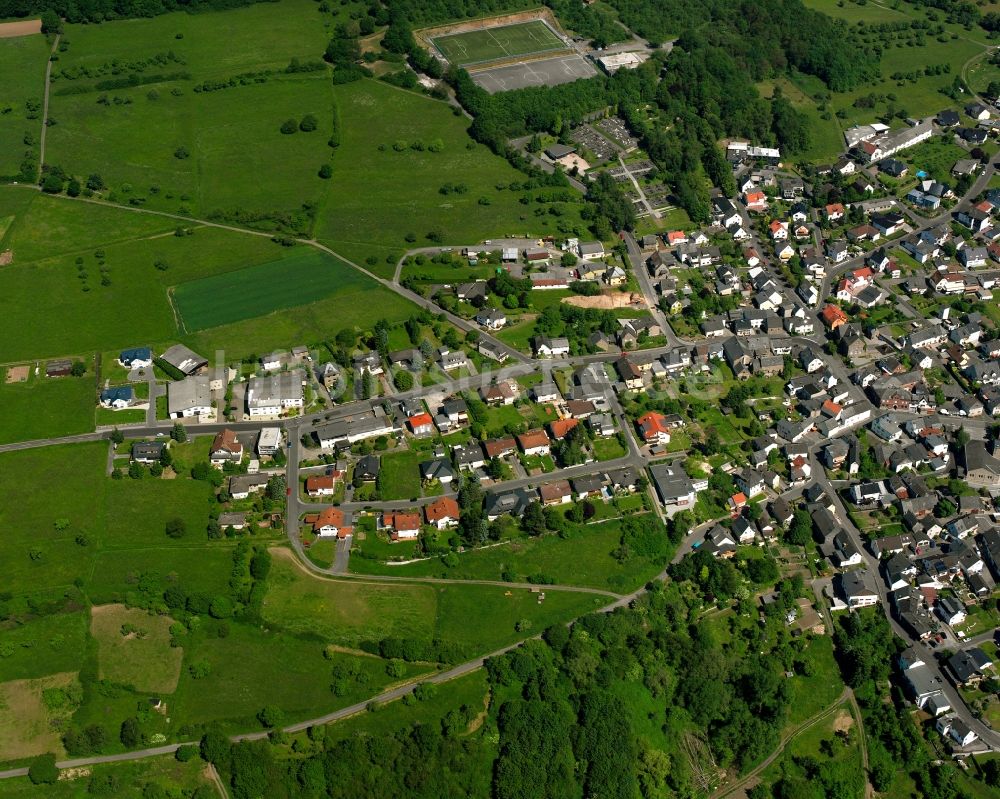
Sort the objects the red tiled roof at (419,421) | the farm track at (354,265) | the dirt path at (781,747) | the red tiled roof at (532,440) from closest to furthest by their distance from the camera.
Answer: the dirt path at (781,747)
the red tiled roof at (532,440)
the red tiled roof at (419,421)
the farm track at (354,265)

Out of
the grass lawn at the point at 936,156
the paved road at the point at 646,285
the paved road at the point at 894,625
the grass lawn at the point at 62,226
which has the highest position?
the grass lawn at the point at 936,156

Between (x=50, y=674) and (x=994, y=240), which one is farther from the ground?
(x=994, y=240)

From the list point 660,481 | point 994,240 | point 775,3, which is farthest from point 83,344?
point 775,3

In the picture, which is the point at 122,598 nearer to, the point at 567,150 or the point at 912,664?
the point at 912,664

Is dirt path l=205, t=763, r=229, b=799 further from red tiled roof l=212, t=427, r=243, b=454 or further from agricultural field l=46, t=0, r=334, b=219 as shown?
agricultural field l=46, t=0, r=334, b=219

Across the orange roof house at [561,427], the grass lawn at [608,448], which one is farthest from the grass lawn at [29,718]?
the grass lawn at [608,448]

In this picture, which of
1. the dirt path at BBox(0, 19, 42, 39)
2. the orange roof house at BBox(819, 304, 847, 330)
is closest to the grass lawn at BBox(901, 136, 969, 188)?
the orange roof house at BBox(819, 304, 847, 330)

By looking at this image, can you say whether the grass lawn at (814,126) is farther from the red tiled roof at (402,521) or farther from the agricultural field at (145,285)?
the red tiled roof at (402,521)
